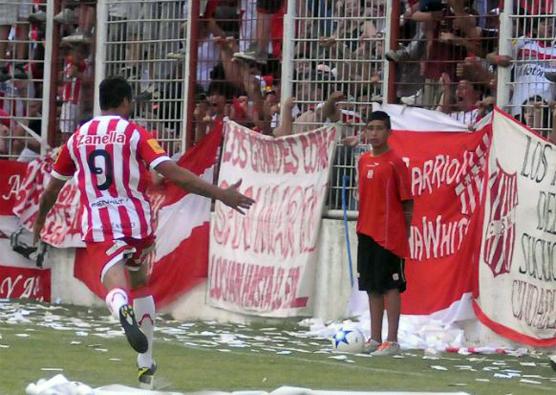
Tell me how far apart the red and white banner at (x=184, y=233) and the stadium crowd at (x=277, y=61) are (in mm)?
618

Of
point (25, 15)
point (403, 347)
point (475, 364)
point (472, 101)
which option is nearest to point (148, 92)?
point (25, 15)

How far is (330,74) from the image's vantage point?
18.1 meters

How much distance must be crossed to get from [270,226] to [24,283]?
4319 millimetres

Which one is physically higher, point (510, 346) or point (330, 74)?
point (330, 74)

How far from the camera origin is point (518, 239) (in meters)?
15.0

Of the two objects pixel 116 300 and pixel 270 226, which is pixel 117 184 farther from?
pixel 270 226

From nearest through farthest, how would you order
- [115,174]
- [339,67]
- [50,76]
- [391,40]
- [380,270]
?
[115,174]
[380,270]
[391,40]
[339,67]
[50,76]

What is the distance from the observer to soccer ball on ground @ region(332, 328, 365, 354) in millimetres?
14289

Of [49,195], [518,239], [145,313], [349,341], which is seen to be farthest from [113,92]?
[518,239]

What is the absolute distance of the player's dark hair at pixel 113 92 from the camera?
11367 millimetres

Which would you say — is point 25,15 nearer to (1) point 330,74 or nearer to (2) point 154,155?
(1) point 330,74

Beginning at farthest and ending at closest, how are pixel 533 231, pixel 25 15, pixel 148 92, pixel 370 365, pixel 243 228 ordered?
pixel 25 15 < pixel 148 92 < pixel 243 228 < pixel 533 231 < pixel 370 365

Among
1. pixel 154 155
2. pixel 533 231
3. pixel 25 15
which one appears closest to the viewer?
pixel 154 155

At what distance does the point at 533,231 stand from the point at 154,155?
480cm
